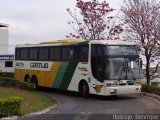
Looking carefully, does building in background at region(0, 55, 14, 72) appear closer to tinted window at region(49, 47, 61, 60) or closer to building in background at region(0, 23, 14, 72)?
building in background at region(0, 23, 14, 72)

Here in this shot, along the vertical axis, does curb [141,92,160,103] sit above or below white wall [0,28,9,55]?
below

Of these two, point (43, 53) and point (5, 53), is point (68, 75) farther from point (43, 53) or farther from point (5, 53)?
point (5, 53)

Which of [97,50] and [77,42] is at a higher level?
[77,42]

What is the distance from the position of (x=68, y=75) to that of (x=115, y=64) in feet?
13.4

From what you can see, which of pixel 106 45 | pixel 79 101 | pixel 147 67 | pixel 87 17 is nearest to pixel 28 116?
pixel 79 101

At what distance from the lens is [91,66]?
78.9ft

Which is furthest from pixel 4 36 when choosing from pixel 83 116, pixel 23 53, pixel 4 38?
pixel 83 116

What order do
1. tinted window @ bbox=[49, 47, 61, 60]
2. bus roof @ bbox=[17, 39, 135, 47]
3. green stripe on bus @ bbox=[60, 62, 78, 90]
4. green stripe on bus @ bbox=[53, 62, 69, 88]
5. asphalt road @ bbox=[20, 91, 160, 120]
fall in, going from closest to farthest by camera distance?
asphalt road @ bbox=[20, 91, 160, 120] < bus roof @ bbox=[17, 39, 135, 47] < green stripe on bus @ bbox=[60, 62, 78, 90] < green stripe on bus @ bbox=[53, 62, 69, 88] < tinted window @ bbox=[49, 47, 61, 60]

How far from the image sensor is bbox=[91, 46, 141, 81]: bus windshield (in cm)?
2325

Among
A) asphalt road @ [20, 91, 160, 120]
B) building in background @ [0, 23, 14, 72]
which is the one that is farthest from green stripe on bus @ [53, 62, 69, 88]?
building in background @ [0, 23, 14, 72]

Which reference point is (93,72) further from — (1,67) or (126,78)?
(1,67)

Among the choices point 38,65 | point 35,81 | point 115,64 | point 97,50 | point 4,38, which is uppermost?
point 4,38

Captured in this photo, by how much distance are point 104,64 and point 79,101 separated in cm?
238

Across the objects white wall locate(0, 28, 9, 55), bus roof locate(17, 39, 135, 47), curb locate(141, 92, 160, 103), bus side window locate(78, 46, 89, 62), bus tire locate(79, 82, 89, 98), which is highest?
white wall locate(0, 28, 9, 55)
